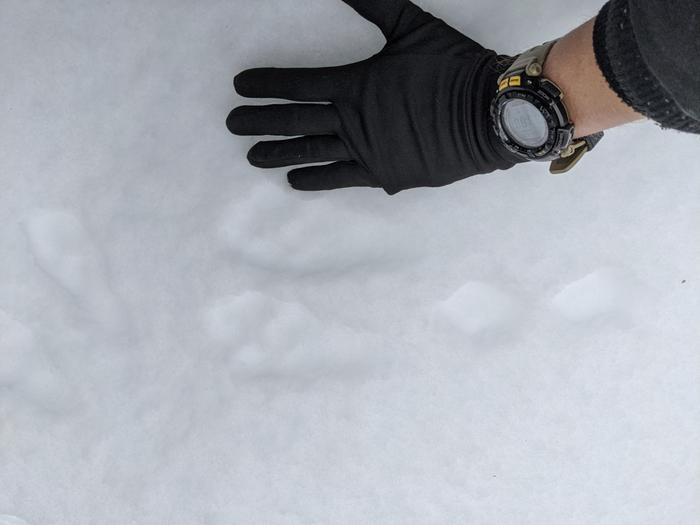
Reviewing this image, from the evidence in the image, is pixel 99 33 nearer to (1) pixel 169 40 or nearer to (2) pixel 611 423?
(1) pixel 169 40

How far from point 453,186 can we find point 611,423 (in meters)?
0.51

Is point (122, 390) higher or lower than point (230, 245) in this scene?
lower

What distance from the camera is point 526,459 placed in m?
1.25

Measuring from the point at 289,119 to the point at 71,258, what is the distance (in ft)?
1.50

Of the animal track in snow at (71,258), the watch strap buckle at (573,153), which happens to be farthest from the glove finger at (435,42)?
the animal track in snow at (71,258)

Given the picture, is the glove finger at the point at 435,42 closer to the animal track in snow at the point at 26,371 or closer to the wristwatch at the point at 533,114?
the wristwatch at the point at 533,114

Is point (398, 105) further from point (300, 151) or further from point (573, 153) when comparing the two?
point (573, 153)

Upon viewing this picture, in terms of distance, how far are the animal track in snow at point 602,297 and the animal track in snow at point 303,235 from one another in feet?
0.93

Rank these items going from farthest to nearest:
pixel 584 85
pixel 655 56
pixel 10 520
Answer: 1. pixel 10 520
2. pixel 584 85
3. pixel 655 56

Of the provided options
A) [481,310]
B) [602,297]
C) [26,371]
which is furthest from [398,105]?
[26,371]

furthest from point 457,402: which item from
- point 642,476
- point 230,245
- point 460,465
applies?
point 230,245

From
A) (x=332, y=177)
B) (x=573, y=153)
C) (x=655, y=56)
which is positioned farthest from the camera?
(x=332, y=177)

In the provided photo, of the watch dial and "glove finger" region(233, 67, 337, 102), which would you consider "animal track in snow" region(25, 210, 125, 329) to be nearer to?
"glove finger" region(233, 67, 337, 102)

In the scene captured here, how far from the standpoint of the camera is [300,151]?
112cm
